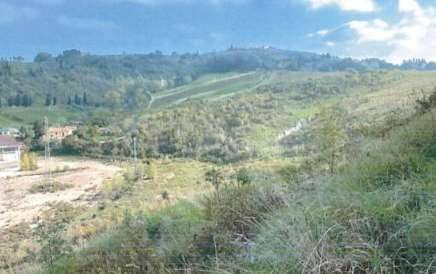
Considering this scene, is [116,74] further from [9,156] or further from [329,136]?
[329,136]

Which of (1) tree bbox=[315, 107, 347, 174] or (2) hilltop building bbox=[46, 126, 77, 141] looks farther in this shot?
(2) hilltop building bbox=[46, 126, 77, 141]

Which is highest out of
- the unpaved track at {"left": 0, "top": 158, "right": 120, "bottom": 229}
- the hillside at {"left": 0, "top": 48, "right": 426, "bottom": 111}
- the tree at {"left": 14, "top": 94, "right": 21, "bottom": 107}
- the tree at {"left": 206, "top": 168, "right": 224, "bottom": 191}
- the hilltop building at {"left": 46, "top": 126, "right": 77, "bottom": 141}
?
the hillside at {"left": 0, "top": 48, "right": 426, "bottom": 111}

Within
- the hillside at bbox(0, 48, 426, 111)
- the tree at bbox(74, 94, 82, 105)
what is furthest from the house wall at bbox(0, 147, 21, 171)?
the tree at bbox(74, 94, 82, 105)

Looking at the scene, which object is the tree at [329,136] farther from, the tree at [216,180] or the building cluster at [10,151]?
the building cluster at [10,151]

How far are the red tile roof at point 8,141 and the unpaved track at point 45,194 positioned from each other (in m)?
8.05

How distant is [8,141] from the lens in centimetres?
5703

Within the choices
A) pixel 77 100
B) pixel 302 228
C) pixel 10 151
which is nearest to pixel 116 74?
pixel 77 100

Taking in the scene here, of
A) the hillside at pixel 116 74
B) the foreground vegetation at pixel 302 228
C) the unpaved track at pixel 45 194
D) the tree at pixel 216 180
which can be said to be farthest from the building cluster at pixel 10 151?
the hillside at pixel 116 74

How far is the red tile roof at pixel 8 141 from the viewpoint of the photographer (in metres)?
56.2

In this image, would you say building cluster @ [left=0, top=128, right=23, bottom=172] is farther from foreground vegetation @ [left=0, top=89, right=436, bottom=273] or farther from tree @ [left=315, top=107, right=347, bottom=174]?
foreground vegetation @ [left=0, top=89, right=436, bottom=273]

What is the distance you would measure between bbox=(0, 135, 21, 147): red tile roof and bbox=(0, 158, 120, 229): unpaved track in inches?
317

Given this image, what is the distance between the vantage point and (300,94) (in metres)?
72.6

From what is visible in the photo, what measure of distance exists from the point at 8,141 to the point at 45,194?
26.7 meters

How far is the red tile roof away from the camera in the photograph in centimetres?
5625
